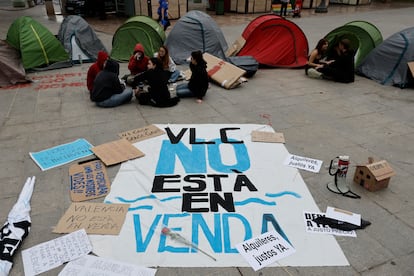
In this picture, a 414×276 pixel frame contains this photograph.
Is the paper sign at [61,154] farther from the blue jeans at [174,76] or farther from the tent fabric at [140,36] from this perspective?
the tent fabric at [140,36]

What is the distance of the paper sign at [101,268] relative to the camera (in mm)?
2828

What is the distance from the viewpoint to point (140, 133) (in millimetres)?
5227

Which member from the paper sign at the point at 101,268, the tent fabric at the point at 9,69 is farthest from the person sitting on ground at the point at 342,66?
the tent fabric at the point at 9,69

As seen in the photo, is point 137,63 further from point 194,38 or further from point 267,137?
point 267,137

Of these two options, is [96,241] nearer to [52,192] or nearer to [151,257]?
[151,257]

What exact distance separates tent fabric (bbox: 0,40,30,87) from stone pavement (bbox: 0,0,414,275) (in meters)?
0.35

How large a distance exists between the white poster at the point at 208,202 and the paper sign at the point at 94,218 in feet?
0.26

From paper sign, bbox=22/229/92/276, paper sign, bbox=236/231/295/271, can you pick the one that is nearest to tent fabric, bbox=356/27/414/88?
paper sign, bbox=236/231/295/271

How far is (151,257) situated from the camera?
3010mm

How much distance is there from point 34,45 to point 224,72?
4659mm

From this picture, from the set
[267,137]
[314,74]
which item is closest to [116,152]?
[267,137]

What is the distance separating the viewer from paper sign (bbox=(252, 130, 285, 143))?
505cm

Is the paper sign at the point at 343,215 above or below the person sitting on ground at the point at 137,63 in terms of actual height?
below

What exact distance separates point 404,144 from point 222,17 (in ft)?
46.7
